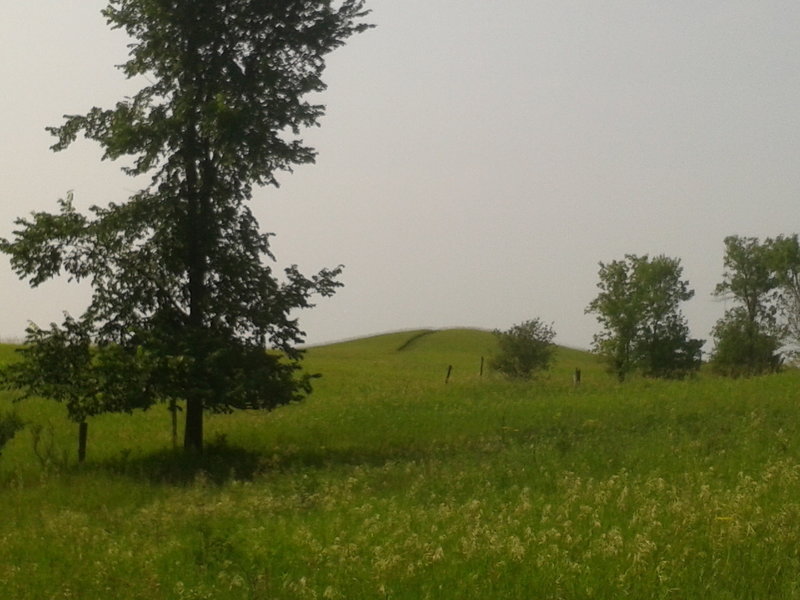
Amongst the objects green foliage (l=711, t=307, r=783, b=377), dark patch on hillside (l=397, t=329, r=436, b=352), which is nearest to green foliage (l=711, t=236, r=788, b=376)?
green foliage (l=711, t=307, r=783, b=377)

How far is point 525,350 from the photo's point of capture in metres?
48.9

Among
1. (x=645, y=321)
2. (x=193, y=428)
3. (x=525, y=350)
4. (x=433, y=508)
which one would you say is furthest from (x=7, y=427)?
(x=645, y=321)

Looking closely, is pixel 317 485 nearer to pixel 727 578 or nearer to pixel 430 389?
pixel 727 578

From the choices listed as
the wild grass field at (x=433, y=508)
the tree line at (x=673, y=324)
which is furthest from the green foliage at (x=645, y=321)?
the wild grass field at (x=433, y=508)

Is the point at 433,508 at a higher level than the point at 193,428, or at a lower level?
lower

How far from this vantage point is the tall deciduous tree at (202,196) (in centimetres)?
1969

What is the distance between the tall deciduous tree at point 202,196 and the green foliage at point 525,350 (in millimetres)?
29404

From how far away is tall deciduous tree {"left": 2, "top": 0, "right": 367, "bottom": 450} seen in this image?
19.7 meters

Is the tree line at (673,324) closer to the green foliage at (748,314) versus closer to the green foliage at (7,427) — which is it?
the green foliage at (748,314)

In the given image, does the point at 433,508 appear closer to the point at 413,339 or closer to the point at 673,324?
the point at 673,324

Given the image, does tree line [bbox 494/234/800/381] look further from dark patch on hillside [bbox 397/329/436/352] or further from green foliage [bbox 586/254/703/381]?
dark patch on hillside [bbox 397/329/436/352]

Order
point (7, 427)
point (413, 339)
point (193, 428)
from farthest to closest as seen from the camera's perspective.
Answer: point (413, 339)
point (193, 428)
point (7, 427)

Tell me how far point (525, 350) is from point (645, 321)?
572 inches

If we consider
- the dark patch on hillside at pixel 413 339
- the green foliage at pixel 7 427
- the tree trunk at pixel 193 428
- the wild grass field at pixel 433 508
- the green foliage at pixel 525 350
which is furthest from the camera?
the dark patch on hillside at pixel 413 339
